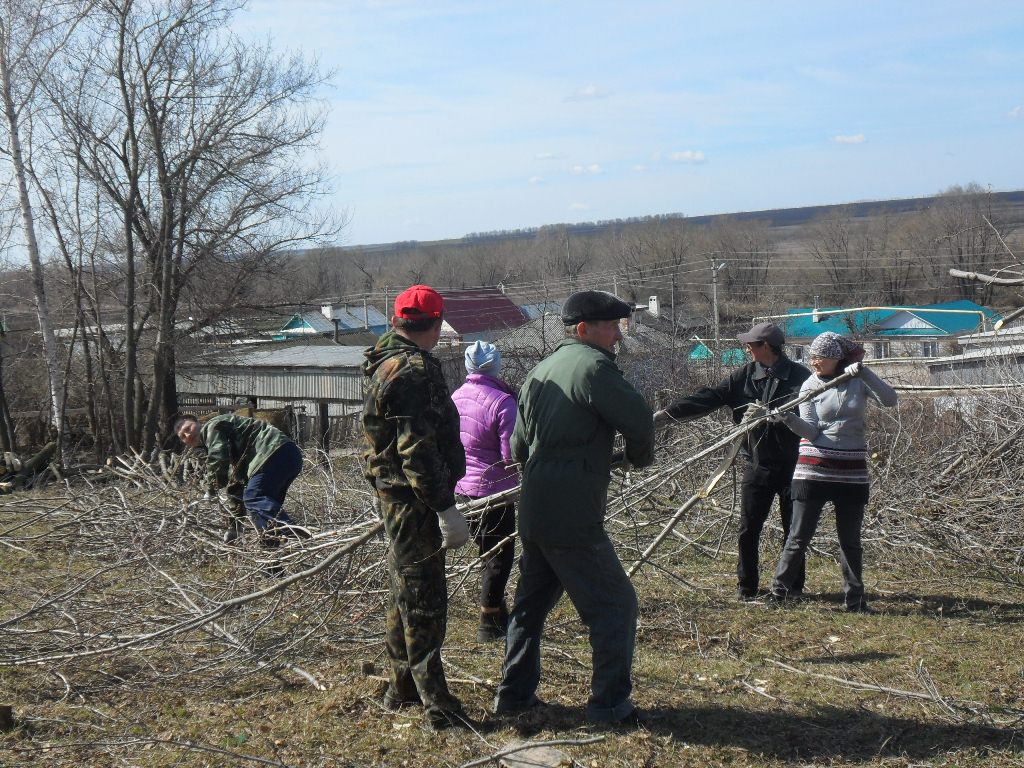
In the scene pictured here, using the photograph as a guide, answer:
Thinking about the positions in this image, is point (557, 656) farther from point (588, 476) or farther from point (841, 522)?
point (841, 522)

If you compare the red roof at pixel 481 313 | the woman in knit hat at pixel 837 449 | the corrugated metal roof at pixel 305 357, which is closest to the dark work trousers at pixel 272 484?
the woman in knit hat at pixel 837 449

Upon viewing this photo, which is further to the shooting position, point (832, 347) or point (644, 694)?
point (832, 347)

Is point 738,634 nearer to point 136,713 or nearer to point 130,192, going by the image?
point 136,713

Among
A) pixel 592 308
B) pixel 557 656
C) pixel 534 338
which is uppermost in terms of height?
pixel 592 308

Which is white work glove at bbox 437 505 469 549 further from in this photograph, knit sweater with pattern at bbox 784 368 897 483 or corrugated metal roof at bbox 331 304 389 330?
corrugated metal roof at bbox 331 304 389 330

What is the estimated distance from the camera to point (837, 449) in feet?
18.4

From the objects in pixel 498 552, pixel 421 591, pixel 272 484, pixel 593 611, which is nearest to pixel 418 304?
pixel 421 591

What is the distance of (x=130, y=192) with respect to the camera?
19422mm

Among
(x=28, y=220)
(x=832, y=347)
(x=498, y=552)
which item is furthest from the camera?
(x=28, y=220)

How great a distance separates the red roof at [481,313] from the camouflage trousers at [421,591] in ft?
131

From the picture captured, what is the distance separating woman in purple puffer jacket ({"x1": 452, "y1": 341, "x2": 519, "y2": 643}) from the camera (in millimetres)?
5273

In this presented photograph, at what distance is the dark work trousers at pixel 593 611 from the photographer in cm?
377

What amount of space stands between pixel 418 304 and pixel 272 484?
327cm

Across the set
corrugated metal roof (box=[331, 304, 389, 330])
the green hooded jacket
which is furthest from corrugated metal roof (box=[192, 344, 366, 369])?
the green hooded jacket
